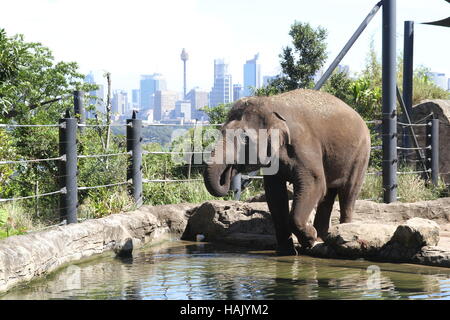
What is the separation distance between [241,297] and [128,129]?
5.42 metres

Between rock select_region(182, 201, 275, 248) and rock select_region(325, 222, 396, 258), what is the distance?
1.16 metres

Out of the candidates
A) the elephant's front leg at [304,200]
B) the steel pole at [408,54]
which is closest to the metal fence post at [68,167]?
the elephant's front leg at [304,200]

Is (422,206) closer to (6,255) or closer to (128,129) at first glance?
(128,129)

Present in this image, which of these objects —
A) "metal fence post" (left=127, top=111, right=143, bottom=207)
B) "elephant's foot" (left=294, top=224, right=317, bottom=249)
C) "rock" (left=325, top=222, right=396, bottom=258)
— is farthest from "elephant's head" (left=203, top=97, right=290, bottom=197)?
"metal fence post" (left=127, top=111, right=143, bottom=207)

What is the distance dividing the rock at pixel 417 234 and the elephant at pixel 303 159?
99 cm

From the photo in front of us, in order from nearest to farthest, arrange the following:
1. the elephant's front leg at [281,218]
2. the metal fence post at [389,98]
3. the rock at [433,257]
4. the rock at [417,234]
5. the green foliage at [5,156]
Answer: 1. the rock at [433,257]
2. the rock at [417,234]
3. the elephant's front leg at [281,218]
4. the green foliage at [5,156]
5. the metal fence post at [389,98]

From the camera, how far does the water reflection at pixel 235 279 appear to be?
620 cm

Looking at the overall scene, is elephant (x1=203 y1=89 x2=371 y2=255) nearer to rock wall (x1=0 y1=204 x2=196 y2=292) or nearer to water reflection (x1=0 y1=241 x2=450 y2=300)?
water reflection (x1=0 y1=241 x2=450 y2=300)

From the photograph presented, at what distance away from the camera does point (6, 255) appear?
6301 millimetres

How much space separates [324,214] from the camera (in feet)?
30.2

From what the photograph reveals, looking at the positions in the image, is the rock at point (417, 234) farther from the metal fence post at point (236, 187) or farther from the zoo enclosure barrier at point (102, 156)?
the metal fence post at point (236, 187)

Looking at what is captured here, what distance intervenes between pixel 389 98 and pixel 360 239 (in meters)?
4.76

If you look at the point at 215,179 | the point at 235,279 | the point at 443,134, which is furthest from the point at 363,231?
the point at 443,134

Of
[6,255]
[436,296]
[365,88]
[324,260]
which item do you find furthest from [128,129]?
[365,88]
